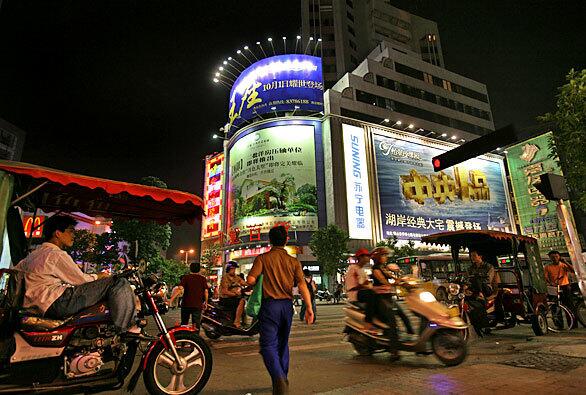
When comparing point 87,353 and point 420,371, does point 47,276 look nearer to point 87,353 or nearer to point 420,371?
point 87,353

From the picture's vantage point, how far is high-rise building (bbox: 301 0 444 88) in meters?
55.5

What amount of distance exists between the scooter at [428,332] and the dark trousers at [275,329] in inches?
95.0

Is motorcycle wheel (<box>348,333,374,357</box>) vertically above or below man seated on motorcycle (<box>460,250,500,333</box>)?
below

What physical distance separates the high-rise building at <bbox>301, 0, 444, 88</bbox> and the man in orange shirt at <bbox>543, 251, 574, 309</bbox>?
160 ft

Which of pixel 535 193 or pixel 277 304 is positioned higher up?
pixel 535 193

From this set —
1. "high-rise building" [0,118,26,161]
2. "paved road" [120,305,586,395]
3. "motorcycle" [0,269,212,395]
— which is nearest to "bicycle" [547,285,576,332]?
"paved road" [120,305,586,395]

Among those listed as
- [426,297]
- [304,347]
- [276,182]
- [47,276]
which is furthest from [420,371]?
[276,182]

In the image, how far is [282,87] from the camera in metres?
40.6

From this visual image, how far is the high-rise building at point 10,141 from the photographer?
167 ft

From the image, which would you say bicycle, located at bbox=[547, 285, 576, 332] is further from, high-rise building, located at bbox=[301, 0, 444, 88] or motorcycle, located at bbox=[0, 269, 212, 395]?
high-rise building, located at bbox=[301, 0, 444, 88]

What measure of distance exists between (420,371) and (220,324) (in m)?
4.66

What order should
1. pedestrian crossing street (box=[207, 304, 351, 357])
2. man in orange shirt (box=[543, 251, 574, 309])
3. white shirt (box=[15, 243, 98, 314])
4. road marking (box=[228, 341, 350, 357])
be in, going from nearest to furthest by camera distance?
white shirt (box=[15, 243, 98, 314]) → road marking (box=[228, 341, 350, 357]) → pedestrian crossing street (box=[207, 304, 351, 357]) → man in orange shirt (box=[543, 251, 574, 309])

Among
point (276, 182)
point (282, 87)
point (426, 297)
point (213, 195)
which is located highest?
point (282, 87)

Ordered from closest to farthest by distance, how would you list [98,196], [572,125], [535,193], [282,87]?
[98,196], [572,125], [282,87], [535,193]
